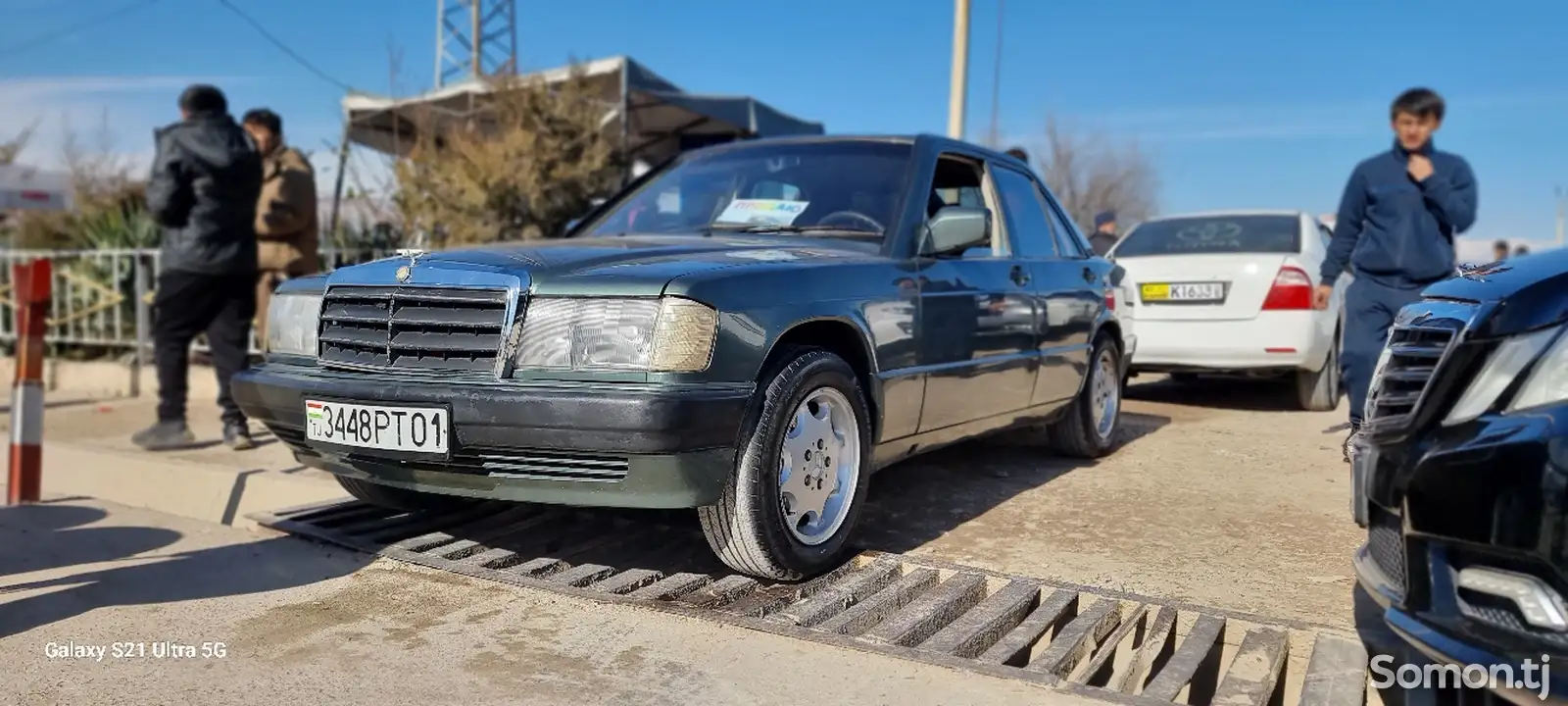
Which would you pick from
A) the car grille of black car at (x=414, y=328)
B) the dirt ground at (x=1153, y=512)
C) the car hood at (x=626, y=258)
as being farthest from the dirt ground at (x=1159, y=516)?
the car grille of black car at (x=414, y=328)

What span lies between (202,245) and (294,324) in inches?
97.8

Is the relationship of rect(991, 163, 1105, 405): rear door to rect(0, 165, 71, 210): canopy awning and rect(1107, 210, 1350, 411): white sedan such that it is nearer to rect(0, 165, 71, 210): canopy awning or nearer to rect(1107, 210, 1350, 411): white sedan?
rect(1107, 210, 1350, 411): white sedan

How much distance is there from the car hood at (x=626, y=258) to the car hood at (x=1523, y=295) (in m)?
1.77

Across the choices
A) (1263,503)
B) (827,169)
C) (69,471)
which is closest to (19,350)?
(69,471)

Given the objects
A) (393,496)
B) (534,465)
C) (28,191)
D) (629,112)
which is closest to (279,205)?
(393,496)

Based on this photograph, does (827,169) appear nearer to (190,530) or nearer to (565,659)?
(565,659)

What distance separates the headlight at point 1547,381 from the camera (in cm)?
195

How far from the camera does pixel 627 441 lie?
278cm

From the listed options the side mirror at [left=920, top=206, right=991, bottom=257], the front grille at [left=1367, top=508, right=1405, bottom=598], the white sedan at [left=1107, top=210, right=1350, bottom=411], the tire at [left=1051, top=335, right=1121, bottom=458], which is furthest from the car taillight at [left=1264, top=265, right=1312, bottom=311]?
the front grille at [left=1367, top=508, right=1405, bottom=598]

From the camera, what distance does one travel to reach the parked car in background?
2.85m

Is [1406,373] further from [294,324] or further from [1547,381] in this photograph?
[294,324]

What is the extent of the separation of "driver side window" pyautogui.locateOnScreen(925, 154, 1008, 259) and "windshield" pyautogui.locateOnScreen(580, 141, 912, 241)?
237 millimetres

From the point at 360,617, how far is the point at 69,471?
3.09 metres

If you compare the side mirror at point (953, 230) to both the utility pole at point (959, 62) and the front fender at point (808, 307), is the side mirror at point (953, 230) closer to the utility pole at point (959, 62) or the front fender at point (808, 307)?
the front fender at point (808, 307)
